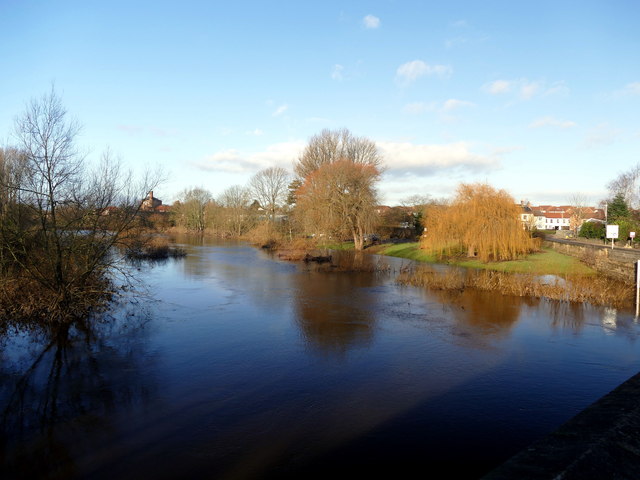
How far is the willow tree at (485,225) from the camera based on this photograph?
92.1 feet

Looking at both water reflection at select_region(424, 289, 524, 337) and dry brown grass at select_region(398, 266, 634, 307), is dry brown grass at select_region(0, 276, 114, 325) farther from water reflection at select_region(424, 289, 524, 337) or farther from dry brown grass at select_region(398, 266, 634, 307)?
dry brown grass at select_region(398, 266, 634, 307)

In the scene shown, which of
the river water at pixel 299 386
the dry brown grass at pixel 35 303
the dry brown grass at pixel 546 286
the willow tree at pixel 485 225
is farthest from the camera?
the willow tree at pixel 485 225

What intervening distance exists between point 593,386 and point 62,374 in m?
11.1

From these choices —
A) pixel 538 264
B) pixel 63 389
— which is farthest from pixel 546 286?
pixel 63 389

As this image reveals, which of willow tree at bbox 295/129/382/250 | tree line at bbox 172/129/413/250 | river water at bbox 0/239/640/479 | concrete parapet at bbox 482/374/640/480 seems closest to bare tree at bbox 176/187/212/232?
tree line at bbox 172/129/413/250

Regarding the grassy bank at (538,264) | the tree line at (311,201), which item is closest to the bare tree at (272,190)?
the tree line at (311,201)

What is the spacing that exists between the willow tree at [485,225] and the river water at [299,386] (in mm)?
11802

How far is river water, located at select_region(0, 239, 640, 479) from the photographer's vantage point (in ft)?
20.4

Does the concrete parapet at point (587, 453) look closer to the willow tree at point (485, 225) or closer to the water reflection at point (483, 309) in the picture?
the water reflection at point (483, 309)

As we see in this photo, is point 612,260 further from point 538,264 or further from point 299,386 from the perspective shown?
point 299,386

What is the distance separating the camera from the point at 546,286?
764 inches

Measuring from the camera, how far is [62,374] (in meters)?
9.52

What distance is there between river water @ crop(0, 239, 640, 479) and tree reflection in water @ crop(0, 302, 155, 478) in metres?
0.04

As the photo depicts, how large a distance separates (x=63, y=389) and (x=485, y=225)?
25543 millimetres
